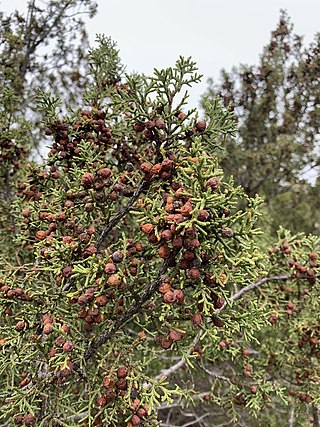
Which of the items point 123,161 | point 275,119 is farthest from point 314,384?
point 275,119

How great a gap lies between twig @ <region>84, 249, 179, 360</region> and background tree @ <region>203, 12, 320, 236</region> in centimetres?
434

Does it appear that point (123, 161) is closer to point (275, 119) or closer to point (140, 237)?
point (140, 237)

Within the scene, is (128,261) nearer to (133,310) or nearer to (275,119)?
(133,310)

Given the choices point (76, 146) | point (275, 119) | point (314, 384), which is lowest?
point (314, 384)

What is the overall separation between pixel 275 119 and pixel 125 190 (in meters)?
4.88

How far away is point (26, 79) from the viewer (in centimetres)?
558

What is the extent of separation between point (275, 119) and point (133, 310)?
5.24 metres

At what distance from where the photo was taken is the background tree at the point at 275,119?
5992 millimetres

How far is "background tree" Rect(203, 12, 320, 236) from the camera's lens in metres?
5.99

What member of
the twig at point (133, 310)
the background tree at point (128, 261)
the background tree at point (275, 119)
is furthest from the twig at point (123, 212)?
the background tree at point (275, 119)

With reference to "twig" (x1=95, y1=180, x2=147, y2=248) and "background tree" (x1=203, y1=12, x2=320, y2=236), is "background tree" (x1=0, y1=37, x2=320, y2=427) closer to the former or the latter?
"twig" (x1=95, y1=180, x2=147, y2=248)

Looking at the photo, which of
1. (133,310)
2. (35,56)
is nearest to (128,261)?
(133,310)

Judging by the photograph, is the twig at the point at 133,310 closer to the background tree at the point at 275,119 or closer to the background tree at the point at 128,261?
the background tree at the point at 128,261

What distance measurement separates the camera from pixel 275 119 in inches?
256
